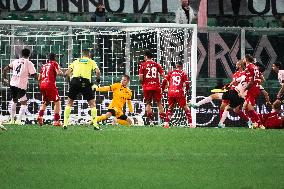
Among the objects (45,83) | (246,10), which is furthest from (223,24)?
(45,83)

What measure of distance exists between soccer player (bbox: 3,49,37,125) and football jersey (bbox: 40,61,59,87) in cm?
35

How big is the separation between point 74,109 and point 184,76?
3076 millimetres

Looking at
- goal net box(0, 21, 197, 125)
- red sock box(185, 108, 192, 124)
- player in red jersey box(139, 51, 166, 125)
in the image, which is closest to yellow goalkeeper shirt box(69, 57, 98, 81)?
player in red jersey box(139, 51, 166, 125)

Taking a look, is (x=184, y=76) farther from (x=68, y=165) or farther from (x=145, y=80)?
(x=68, y=165)

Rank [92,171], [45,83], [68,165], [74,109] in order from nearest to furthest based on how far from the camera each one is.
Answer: [92,171], [68,165], [45,83], [74,109]

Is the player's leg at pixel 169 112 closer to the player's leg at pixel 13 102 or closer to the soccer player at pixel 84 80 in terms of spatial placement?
the soccer player at pixel 84 80

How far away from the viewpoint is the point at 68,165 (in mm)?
9453

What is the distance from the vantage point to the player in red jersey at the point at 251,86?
65.0ft

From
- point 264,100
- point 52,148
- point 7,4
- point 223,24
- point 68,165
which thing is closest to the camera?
point 68,165

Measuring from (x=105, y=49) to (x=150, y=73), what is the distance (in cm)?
216

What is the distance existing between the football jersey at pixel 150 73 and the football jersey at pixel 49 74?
200 centimetres

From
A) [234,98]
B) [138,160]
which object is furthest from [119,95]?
[138,160]

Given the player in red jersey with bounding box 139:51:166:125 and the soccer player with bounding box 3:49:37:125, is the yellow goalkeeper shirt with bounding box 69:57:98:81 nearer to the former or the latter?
the soccer player with bounding box 3:49:37:125

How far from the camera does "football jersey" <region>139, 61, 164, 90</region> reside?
20.4m
